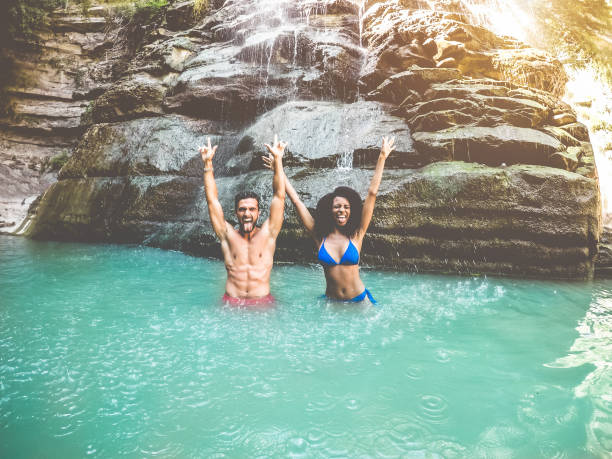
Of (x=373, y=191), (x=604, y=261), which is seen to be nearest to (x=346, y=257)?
(x=373, y=191)

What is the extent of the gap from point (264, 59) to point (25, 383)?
9.62 m

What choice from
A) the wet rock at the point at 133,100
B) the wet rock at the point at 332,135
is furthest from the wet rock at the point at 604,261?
the wet rock at the point at 133,100

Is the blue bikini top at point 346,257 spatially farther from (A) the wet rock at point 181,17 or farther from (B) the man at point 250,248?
(A) the wet rock at point 181,17

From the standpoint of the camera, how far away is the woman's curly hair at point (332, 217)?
13.2ft

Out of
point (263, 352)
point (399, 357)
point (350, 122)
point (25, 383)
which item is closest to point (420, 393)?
point (399, 357)

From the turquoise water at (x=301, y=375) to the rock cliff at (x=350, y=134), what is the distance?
1590mm

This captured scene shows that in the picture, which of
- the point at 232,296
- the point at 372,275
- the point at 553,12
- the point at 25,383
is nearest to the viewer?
the point at 25,383

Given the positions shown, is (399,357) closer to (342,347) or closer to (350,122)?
(342,347)

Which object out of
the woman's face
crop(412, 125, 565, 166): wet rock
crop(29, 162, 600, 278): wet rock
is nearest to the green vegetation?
crop(412, 125, 565, 166): wet rock

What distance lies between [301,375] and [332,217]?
1868mm

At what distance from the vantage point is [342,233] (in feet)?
13.2

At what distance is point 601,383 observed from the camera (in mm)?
2621

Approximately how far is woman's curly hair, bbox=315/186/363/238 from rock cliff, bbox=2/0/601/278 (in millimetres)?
2241

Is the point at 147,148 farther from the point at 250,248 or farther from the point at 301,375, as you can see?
the point at 301,375
